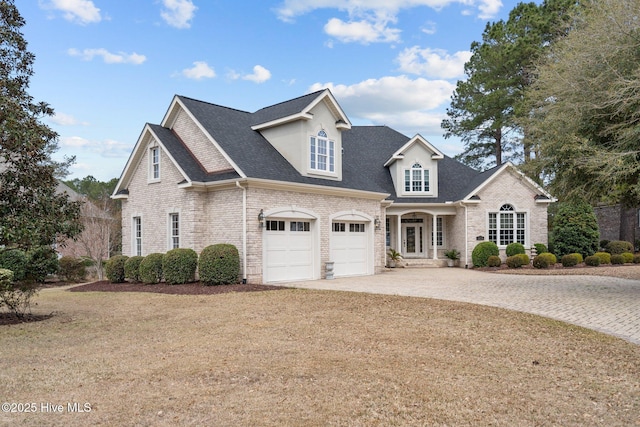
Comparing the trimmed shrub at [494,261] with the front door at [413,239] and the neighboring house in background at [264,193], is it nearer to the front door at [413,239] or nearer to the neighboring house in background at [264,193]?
the neighboring house in background at [264,193]

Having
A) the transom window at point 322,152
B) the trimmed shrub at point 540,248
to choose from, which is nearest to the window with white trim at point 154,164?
the transom window at point 322,152

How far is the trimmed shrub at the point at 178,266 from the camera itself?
1659 centimetres

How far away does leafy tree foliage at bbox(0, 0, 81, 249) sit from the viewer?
10.1m

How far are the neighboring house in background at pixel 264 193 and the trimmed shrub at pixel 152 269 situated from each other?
107 cm

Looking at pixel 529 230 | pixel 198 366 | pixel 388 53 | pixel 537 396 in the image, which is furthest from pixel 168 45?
pixel 529 230

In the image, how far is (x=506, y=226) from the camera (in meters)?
25.9

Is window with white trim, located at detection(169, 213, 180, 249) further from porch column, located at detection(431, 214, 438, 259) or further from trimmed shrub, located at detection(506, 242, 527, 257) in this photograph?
trimmed shrub, located at detection(506, 242, 527, 257)

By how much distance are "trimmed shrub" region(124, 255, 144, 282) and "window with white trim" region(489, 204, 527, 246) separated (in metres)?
17.6

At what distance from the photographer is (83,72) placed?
634 inches

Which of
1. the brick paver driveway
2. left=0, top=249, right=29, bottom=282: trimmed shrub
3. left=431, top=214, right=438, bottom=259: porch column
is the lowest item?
the brick paver driveway

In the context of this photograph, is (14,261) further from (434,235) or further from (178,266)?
(434,235)

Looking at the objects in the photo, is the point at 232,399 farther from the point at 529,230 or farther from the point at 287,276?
the point at 529,230

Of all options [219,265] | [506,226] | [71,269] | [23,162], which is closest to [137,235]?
[71,269]

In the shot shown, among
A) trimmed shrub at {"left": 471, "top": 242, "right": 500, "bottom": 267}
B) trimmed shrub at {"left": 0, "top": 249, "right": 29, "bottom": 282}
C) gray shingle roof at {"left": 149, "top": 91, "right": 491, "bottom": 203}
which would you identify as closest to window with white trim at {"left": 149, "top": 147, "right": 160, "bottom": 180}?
gray shingle roof at {"left": 149, "top": 91, "right": 491, "bottom": 203}
